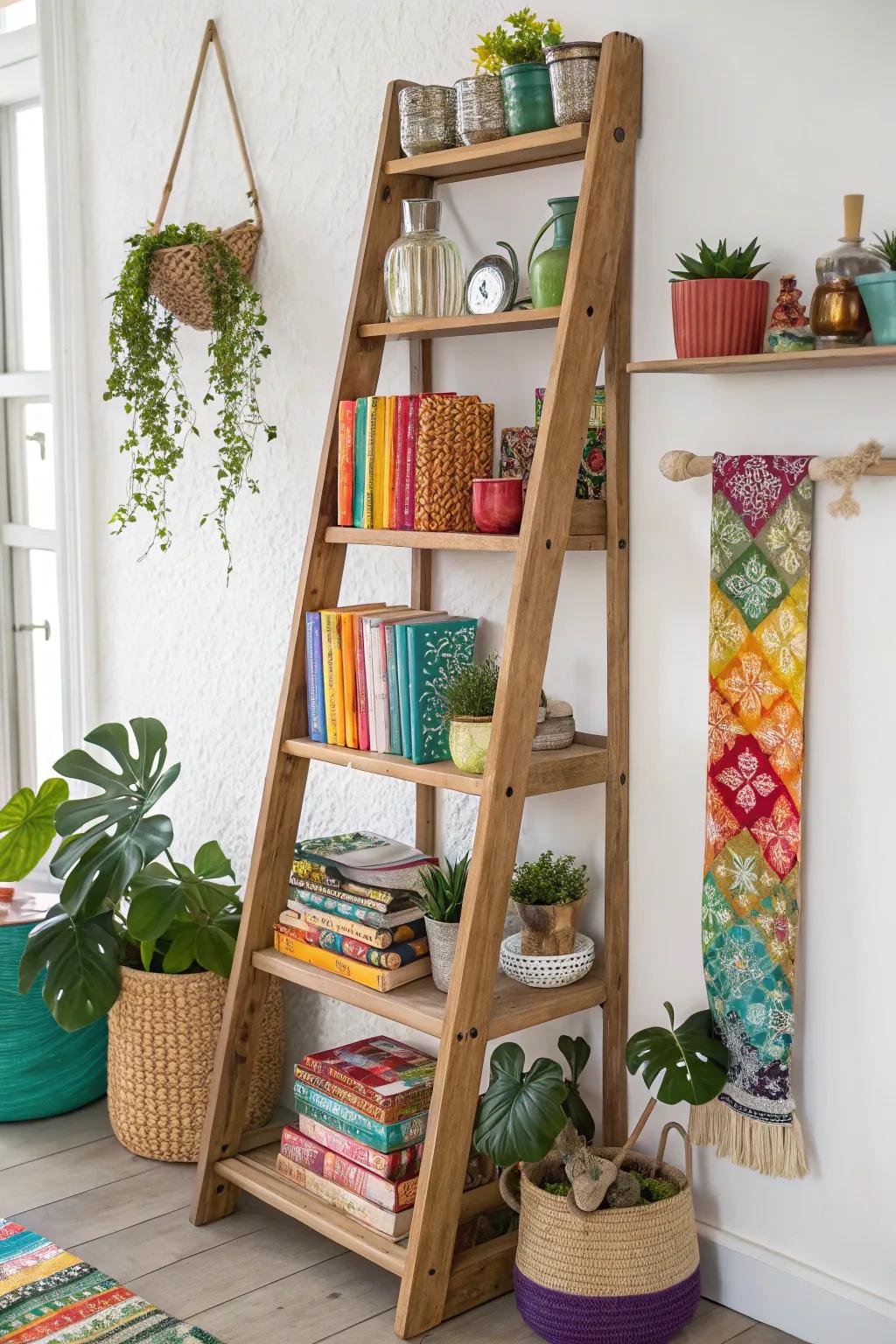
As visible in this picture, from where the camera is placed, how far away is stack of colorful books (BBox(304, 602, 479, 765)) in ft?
7.20

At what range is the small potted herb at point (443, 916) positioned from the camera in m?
2.16

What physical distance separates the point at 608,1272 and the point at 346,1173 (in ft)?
1.54

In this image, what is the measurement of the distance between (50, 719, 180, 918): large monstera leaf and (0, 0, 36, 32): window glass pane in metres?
1.76

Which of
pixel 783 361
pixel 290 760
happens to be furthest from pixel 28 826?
pixel 783 361

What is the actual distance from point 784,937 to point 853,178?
101 cm

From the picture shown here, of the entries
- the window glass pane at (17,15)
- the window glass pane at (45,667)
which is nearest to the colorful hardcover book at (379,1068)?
the window glass pane at (45,667)

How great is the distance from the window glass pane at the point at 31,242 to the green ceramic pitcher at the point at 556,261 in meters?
1.75

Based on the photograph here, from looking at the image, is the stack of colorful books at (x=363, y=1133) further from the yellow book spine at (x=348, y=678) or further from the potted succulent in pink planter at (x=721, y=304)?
the potted succulent in pink planter at (x=721, y=304)

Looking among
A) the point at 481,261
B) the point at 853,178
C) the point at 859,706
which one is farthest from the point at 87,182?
the point at 859,706

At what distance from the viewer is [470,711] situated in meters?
2.15

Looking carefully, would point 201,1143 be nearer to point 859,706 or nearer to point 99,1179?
point 99,1179

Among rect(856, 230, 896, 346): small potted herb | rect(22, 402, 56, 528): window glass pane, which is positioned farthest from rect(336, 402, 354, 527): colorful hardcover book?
rect(22, 402, 56, 528): window glass pane

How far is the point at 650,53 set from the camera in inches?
81.5

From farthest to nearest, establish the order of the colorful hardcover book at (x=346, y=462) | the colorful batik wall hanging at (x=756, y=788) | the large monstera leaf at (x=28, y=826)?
the large monstera leaf at (x=28, y=826), the colorful hardcover book at (x=346, y=462), the colorful batik wall hanging at (x=756, y=788)
